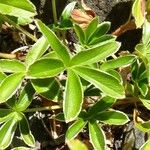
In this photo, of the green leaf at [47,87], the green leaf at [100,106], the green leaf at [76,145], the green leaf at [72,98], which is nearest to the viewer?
the green leaf at [72,98]

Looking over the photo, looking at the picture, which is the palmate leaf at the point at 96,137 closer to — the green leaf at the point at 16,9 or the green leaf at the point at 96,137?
the green leaf at the point at 96,137

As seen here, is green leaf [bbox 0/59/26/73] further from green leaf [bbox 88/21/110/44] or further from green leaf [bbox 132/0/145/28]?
green leaf [bbox 132/0/145/28]

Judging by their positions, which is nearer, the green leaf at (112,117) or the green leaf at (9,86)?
the green leaf at (9,86)

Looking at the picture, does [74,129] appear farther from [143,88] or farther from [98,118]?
[143,88]

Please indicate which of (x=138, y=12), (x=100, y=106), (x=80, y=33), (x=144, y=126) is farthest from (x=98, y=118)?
A: (x=138, y=12)

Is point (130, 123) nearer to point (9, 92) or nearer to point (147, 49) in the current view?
point (147, 49)

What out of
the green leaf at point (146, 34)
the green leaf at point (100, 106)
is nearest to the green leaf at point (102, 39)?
the green leaf at point (146, 34)
